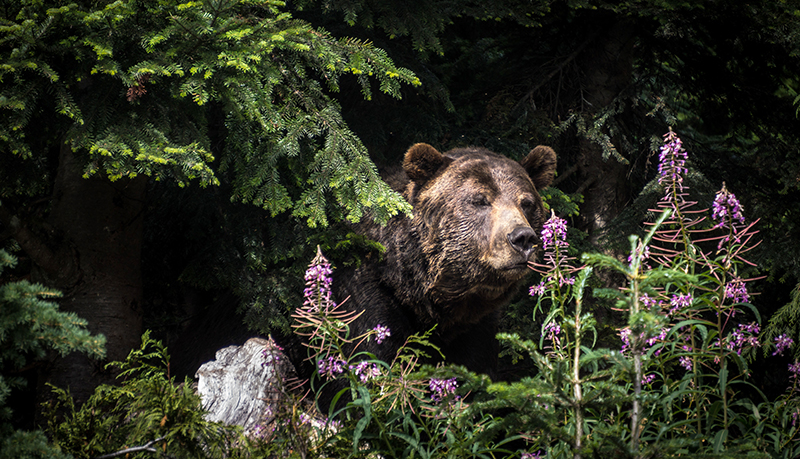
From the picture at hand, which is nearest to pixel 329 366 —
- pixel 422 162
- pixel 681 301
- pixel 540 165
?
pixel 681 301

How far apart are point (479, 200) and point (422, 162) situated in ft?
1.84

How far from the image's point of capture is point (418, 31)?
14.4ft

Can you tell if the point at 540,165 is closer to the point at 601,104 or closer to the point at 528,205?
the point at 528,205

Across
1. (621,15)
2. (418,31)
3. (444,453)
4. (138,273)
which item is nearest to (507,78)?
(621,15)

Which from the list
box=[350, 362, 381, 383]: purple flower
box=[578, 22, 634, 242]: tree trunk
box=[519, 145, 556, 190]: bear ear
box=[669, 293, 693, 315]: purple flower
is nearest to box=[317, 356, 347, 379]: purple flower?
box=[350, 362, 381, 383]: purple flower

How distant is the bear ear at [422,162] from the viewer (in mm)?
4441

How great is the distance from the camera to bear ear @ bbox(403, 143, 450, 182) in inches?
175

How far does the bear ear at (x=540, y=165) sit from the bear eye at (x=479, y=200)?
0.69 metres

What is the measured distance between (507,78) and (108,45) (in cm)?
463

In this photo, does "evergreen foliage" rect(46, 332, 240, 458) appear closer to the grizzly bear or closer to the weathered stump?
the weathered stump

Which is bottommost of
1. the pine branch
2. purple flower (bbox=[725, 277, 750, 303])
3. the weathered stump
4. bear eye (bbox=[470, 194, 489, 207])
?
the weathered stump

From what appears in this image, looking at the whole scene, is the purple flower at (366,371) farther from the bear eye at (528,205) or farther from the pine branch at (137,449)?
the bear eye at (528,205)

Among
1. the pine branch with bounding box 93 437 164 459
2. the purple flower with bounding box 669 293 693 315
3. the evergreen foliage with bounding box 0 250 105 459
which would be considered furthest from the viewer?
the purple flower with bounding box 669 293 693 315

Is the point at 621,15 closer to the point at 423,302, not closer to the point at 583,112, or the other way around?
the point at 583,112
